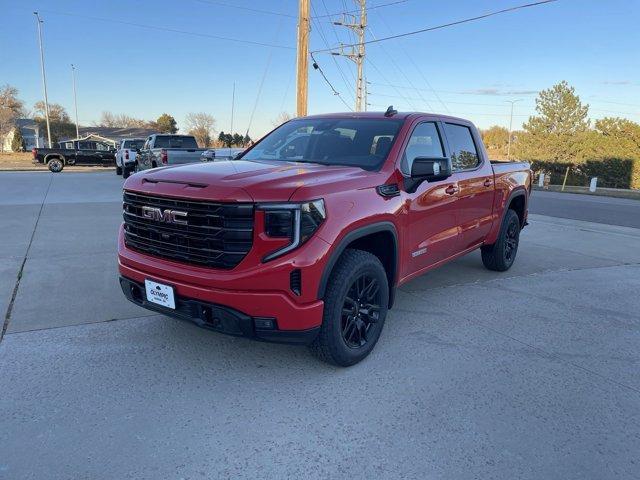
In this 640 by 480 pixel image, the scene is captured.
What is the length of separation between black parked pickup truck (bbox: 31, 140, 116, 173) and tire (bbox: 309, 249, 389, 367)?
2762 cm

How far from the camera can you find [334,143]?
4.33 m

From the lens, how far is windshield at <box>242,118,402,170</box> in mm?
4039

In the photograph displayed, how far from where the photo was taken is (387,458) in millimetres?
2584

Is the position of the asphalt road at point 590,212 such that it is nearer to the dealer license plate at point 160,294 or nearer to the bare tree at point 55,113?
the dealer license plate at point 160,294

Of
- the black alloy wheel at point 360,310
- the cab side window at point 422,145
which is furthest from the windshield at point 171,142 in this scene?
the black alloy wheel at point 360,310

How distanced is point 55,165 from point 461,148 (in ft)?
88.5

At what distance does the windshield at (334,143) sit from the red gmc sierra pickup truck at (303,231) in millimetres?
14

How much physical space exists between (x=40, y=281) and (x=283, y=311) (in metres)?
3.70

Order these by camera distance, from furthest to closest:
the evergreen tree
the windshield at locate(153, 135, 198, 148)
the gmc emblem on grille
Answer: the evergreen tree → the windshield at locate(153, 135, 198, 148) → the gmc emblem on grille

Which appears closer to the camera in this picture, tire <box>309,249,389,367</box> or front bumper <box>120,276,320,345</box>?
front bumper <box>120,276,320,345</box>

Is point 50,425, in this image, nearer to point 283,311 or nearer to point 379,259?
point 283,311

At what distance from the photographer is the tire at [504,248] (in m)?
6.20

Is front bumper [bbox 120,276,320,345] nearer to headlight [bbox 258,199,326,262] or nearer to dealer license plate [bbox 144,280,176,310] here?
dealer license plate [bbox 144,280,176,310]

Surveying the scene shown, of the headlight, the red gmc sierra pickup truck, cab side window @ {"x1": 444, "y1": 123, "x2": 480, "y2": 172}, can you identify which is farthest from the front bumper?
cab side window @ {"x1": 444, "y1": 123, "x2": 480, "y2": 172}
